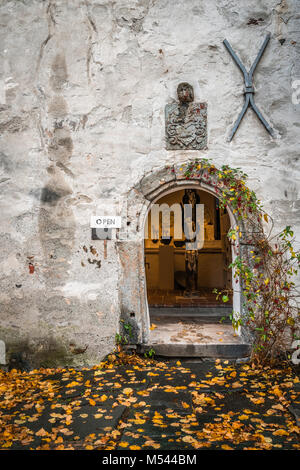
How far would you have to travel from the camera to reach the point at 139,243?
419cm

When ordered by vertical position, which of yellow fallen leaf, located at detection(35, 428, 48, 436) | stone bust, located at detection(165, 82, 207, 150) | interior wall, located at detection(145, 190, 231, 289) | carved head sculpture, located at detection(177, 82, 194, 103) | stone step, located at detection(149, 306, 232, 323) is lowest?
yellow fallen leaf, located at detection(35, 428, 48, 436)

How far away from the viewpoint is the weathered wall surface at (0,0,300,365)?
13.6 ft

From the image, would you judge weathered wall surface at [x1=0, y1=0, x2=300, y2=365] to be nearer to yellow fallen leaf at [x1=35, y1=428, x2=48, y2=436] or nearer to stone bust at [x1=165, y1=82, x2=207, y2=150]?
stone bust at [x1=165, y1=82, x2=207, y2=150]

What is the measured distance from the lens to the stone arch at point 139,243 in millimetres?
4152

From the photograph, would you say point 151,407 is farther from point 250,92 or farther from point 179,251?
point 179,251

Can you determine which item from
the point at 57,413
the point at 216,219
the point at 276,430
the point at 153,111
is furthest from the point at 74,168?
the point at 216,219

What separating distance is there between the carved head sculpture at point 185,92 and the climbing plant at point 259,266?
773 millimetres

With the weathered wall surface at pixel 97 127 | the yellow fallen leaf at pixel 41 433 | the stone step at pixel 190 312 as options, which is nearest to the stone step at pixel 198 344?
the weathered wall surface at pixel 97 127

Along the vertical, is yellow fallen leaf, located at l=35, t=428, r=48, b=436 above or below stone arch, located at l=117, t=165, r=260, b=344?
below

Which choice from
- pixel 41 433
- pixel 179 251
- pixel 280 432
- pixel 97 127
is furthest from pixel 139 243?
pixel 179 251

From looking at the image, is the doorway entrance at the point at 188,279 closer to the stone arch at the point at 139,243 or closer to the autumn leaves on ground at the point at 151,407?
the stone arch at the point at 139,243

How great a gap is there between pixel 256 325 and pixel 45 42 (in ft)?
14.4

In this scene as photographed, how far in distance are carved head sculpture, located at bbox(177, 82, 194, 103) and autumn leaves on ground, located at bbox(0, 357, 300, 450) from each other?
322 cm

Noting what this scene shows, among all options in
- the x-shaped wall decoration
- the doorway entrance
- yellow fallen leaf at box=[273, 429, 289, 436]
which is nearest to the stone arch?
the doorway entrance
